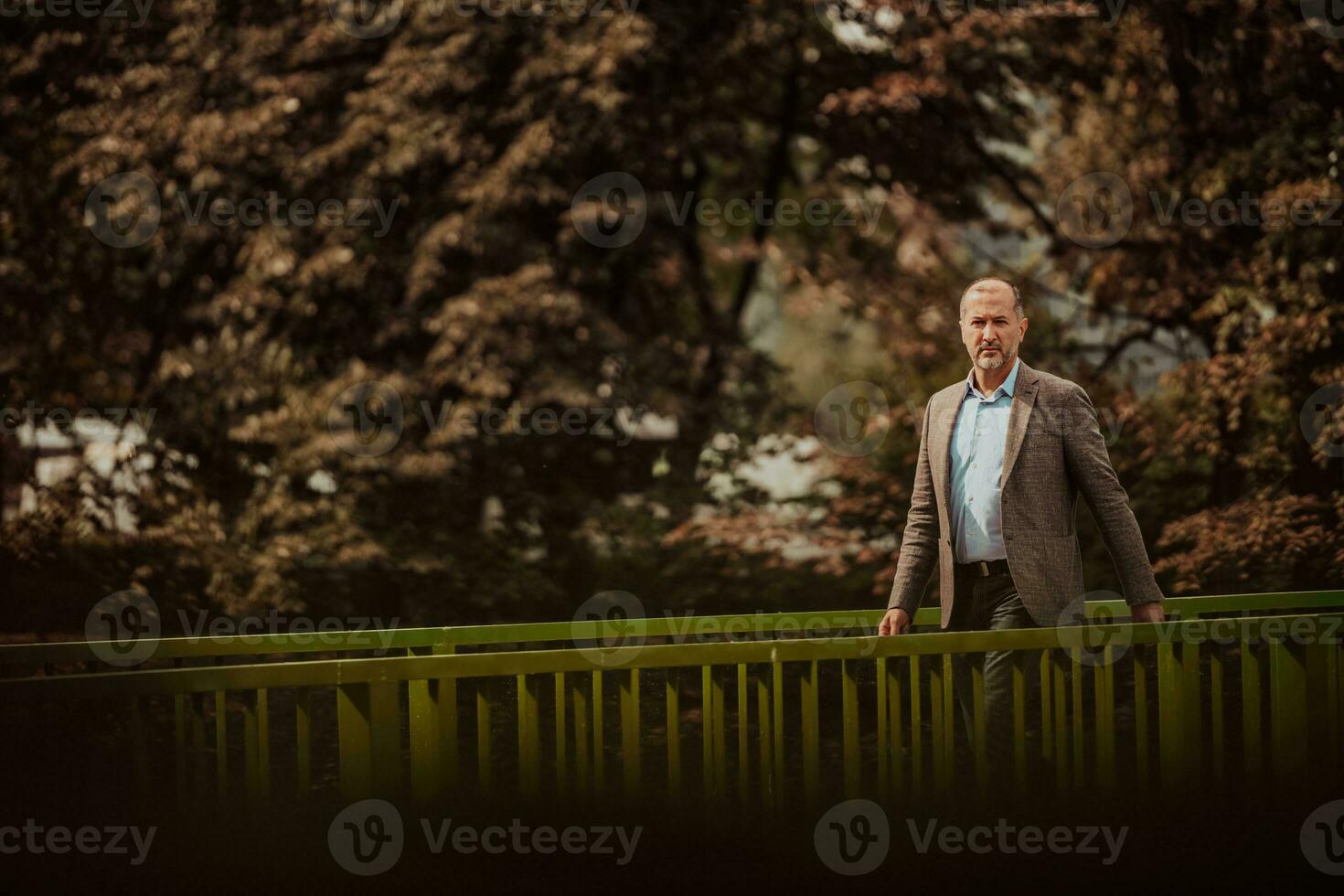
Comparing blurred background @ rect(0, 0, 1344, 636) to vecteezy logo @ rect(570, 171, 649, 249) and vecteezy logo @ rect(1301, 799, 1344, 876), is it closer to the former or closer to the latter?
vecteezy logo @ rect(570, 171, 649, 249)

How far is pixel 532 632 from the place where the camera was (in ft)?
19.8

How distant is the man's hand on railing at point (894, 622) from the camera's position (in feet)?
17.1

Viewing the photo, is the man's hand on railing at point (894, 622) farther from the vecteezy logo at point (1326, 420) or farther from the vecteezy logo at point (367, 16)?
the vecteezy logo at point (367, 16)

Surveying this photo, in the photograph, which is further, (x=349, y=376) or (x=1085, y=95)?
(x=1085, y=95)

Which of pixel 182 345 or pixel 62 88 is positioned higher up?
pixel 62 88

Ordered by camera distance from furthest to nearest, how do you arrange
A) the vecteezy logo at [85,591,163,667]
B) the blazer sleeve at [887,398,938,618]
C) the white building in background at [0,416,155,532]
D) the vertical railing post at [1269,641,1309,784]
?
1. the white building in background at [0,416,155,532]
2. the vecteezy logo at [85,591,163,667]
3. the vertical railing post at [1269,641,1309,784]
4. the blazer sleeve at [887,398,938,618]

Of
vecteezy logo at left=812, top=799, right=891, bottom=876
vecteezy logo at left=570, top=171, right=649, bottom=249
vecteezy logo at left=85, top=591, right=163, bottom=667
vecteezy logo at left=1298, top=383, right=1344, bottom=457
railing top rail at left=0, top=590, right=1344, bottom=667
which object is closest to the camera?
vecteezy logo at left=812, top=799, right=891, bottom=876

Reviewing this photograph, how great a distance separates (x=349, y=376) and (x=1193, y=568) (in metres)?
6.45

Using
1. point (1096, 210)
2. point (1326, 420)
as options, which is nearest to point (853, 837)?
point (1326, 420)

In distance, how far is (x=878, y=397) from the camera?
40.8 ft

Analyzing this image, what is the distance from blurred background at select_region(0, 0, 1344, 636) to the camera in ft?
38.1

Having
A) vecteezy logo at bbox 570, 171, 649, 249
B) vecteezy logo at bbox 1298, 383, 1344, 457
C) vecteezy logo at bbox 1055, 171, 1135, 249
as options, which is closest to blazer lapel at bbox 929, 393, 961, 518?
vecteezy logo at bbox 1298, 383, 1344, 457

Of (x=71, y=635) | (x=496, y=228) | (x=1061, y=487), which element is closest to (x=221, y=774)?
(x=1061, y=487)

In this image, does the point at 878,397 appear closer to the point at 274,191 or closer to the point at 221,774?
the point at 274,191
